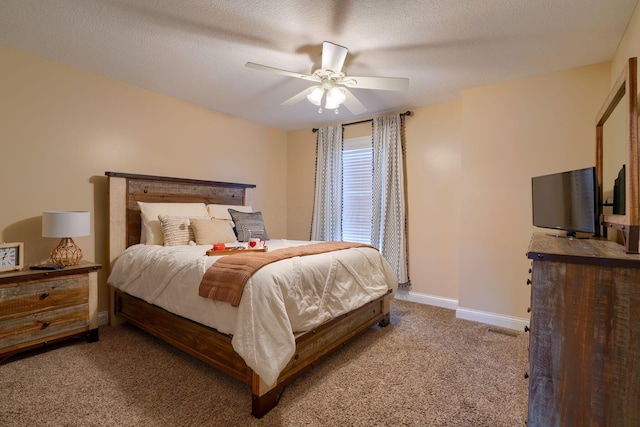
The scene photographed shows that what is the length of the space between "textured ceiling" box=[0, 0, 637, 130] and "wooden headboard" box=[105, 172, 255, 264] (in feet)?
3.34

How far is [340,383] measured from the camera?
1.95m

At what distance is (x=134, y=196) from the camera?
3.06 metres

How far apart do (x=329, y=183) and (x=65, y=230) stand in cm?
302

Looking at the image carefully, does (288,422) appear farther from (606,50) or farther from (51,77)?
(606,50)

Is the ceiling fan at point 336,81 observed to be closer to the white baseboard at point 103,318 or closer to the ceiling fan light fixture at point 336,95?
the ceiling fan light fixture at point 336,95

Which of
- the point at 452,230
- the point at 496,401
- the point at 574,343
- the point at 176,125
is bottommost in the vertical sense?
the point at 496,401

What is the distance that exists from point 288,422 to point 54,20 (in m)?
3.01

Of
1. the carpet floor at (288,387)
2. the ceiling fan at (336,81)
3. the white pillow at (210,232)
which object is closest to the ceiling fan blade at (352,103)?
the ceiling fan at (336,81)

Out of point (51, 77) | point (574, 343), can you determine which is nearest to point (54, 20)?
point (51, 77)

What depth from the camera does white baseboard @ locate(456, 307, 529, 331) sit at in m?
2.88

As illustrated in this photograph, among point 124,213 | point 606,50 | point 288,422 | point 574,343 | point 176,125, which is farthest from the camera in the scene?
point 176,125

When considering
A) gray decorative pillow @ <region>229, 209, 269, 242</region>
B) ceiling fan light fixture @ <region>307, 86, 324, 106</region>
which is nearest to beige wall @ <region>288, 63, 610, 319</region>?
ceiling fan light fixture @ <region>307, 86, 324, 106</region>

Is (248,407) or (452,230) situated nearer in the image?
(248,407)

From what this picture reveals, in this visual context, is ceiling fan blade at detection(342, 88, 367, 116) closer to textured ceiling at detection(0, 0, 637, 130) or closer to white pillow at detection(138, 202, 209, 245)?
textured ceiling at detection(0, 0, 637, 130)
